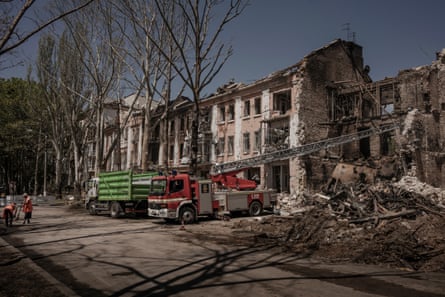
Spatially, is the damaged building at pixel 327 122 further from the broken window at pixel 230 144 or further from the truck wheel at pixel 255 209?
the truck wheel at pixel 255 209

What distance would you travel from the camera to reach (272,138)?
29.4m

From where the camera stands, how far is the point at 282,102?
100.0 feet

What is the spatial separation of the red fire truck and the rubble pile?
267 cm

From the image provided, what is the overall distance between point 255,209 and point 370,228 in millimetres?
8943

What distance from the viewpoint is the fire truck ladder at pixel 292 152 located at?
22297mm

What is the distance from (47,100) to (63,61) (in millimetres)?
6018

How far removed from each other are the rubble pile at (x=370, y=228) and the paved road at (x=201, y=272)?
103 cm

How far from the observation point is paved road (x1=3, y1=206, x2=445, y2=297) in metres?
6.79

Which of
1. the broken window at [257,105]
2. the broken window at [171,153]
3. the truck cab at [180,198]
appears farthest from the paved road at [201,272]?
the broken window at [171,153]

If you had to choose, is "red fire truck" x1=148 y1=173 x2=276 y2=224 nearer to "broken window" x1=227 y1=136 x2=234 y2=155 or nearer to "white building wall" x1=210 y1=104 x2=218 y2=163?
"broken window" x1=227 y1=136 x2=234 y2=155

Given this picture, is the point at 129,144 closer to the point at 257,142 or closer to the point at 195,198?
the point at 257,142

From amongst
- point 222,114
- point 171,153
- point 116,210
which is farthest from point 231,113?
point 116,210

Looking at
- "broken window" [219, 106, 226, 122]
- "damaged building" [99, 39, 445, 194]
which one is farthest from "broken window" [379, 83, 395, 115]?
"broken window" [219, 106, 226, 122]

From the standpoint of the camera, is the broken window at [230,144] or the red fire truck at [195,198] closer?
the red fire truck at [195,198]
